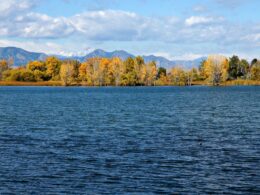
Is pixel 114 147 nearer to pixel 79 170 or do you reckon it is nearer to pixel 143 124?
pixel 79 170

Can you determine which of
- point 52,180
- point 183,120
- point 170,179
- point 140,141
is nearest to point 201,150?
point 140,141

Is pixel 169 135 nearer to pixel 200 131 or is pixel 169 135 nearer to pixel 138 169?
pixel 200 131

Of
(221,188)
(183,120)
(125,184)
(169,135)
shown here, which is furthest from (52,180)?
(183,120)

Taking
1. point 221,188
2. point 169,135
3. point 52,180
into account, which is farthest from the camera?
point 169,135

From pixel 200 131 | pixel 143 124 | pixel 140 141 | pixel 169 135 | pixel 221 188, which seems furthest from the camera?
pixel 143 124

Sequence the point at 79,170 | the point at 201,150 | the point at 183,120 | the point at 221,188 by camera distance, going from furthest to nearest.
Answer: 1. the point at 183,120
2. the point at 201,150
3. the point at 79,170
4. the point at 221,188

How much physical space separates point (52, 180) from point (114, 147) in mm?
12479

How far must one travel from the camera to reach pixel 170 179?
96.8ft

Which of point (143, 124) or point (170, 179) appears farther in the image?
point (143, 124)

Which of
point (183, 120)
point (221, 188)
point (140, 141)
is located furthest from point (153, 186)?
point (183, 120)

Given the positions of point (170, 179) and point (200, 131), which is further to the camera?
point (200, 131)

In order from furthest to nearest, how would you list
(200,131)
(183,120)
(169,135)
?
(183,120)
(200,131)
(169,135)

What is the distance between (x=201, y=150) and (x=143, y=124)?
70.2 ft

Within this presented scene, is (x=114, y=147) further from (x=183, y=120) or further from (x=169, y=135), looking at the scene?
(x=183, y=120)
